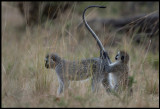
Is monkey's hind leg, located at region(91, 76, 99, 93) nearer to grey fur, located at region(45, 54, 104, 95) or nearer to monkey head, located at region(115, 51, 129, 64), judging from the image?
grey fur, located at region(45, 54, 104, 95)

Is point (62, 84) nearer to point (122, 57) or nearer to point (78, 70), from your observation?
point (78, 70)

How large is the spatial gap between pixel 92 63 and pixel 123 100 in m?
1.06

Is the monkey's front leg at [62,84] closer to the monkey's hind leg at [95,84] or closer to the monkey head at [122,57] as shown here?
the monkey's hind leg at [95,84]

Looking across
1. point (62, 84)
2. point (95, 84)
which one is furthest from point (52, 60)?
point (95, 84)

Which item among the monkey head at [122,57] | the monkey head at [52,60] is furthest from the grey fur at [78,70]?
the monkey head at [122,57]

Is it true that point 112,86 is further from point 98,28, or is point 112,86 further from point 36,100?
point 98,28

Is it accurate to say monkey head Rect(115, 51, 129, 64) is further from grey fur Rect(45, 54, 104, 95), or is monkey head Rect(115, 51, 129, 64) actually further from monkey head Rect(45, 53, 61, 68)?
monkey head Rect(45, 53, 61, 68)

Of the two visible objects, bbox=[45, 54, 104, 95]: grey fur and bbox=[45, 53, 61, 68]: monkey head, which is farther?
bbox=[45, 53, 61, 68]: monkey head

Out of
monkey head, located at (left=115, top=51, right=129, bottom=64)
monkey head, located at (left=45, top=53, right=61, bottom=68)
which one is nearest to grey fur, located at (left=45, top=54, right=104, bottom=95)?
monkey head, located at (left=45, top=53, right=61, bottom=68)

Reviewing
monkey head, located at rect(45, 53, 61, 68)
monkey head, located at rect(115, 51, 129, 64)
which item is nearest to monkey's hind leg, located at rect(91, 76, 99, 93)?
monkey head, located at rect(115, 51, 129, 64)

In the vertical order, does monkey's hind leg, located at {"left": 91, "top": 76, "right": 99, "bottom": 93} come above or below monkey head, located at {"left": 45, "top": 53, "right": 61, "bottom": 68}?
below

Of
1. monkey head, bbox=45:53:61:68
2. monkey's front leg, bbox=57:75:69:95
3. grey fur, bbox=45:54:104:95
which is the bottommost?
monkey's front leg, bbox=57:75:69:95

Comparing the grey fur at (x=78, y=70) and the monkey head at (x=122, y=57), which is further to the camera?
the monkey head at (x=122, y=57)

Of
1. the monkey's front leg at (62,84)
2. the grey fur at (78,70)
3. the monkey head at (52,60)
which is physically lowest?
the monkey's front leg at (62,84)
